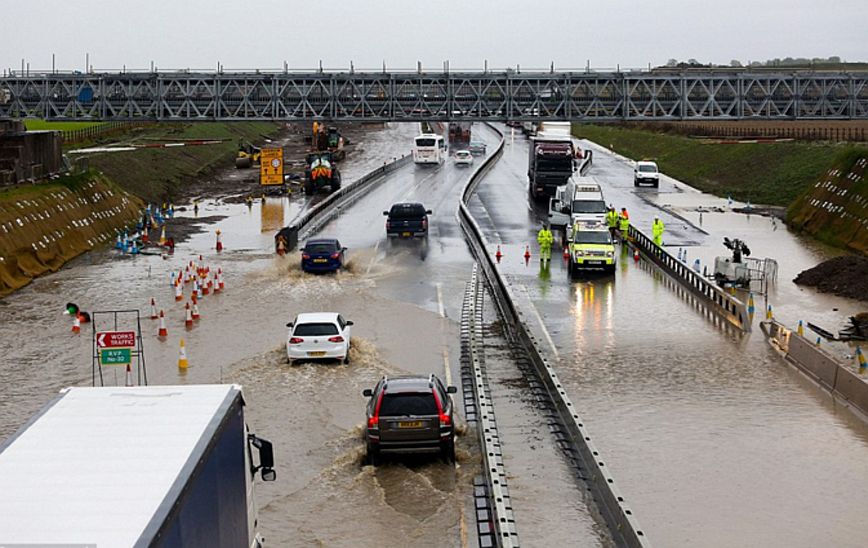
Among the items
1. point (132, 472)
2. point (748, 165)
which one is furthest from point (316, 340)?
point (748, 165)

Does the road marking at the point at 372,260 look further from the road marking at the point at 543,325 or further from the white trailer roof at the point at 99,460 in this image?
the white trailer roof at the point at 99,460

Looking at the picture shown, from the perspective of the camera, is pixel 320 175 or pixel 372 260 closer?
pixel 372 260

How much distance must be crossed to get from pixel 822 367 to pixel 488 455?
515 inches

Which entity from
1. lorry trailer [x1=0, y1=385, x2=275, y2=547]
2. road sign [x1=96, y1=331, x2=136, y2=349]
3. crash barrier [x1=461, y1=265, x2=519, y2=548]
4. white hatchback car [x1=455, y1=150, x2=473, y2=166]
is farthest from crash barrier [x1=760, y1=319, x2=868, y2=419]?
white hatchback car [x1=455, y1=150, x2=473, y2=166]

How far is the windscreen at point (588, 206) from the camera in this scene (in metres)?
59.9

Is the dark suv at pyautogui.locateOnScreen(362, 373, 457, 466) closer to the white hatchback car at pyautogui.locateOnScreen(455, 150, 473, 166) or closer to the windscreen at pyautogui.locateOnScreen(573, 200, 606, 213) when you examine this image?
the windscreen at pyautogui.locateOnScreen(573, 200, 606, 213)

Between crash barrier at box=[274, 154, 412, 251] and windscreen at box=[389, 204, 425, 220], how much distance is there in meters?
4.72

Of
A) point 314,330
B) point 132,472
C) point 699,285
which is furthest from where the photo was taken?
point 699,285

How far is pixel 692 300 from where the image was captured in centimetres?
4375

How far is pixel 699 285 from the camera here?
4453cm

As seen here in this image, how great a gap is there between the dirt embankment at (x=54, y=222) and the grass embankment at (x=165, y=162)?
11.4m

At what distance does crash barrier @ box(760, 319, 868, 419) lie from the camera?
2847cm

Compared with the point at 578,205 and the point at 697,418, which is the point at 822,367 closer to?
the point at 697,418

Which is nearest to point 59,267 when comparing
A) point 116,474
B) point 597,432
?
point 597,432
